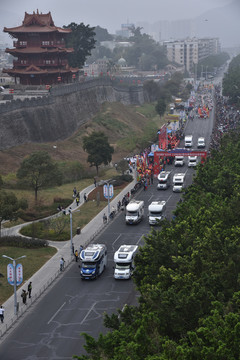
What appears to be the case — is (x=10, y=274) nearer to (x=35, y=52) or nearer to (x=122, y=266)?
(x=122, y=266)

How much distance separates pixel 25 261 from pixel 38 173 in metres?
22.6

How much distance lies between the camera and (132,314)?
125 ft

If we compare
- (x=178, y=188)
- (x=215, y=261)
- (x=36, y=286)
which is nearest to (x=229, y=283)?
(x=215, y=261)

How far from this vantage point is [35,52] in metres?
136

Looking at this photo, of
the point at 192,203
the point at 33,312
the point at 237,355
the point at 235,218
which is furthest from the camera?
the point at 192,203

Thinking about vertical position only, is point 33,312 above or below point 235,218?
below

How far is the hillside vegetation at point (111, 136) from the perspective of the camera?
103688 millimetres

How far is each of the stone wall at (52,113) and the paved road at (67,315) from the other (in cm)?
5039

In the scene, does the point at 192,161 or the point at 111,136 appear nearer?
the point at 192,161

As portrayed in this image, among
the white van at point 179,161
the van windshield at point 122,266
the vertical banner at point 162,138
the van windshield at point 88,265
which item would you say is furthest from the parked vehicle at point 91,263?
the vertical banner at point 162,138

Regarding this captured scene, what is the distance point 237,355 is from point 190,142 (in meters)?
98.9

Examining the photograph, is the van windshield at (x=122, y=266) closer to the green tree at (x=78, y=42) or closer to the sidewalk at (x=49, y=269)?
the sidewalk at (x=49, y=269)

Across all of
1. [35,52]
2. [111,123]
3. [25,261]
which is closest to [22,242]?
[25,261]

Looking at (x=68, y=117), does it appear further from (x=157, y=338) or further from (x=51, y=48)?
(x=157, y=338)
